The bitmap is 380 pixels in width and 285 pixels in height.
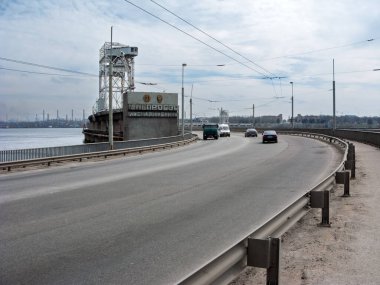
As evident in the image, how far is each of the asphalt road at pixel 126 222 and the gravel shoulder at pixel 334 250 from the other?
86 cm

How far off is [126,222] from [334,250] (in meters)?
4.00

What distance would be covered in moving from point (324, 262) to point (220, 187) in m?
8.13

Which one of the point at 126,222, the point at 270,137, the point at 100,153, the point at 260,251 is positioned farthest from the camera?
the point at 270,137

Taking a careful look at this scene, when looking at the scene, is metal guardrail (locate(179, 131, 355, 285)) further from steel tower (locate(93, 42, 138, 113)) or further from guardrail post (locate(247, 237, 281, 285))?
steel tower (locate(93, 42, 138, 113))

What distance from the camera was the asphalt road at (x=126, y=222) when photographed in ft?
20.7

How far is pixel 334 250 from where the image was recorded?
7.39 meters

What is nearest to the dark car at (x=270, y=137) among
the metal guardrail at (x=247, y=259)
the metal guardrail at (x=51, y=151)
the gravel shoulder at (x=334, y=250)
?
the metal guardrail at (x=51, y=151)

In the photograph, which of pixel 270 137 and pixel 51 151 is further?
pixel 270 137

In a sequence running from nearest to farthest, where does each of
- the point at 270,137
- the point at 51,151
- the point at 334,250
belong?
the point at 334,250, the point at 51,151, the point at 270,137

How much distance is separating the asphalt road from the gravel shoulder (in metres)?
0.86

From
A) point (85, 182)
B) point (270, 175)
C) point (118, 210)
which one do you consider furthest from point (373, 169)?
point (118, 210)

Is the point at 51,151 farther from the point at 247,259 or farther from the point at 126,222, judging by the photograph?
the point at 247,259

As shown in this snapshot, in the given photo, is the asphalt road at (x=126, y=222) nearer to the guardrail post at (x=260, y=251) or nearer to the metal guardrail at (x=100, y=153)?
the guardrail post at (x=260, y=251)

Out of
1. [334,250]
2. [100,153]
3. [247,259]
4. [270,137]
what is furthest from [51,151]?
[270,137]
